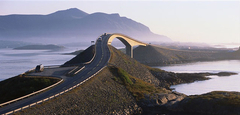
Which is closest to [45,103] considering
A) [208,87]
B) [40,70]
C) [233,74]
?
[40,70]

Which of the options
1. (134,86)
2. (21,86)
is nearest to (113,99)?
(134,86)

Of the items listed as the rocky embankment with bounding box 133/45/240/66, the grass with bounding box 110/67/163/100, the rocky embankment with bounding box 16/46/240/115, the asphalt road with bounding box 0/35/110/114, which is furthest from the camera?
the rocky embankment with bounding box 133/45/240/66

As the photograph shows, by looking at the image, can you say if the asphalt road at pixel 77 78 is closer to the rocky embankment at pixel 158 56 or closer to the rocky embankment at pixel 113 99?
the rocky embankment at pixel 113 99

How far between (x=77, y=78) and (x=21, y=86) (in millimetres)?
10244

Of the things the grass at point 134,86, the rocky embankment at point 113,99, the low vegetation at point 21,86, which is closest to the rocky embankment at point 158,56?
the grass at point 134,86

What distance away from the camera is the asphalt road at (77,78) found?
37812 millimetres

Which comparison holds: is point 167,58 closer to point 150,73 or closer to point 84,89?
point 150,73

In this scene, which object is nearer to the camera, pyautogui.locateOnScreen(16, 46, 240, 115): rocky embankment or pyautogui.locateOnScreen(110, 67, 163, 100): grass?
pyautogui.locateOnScreen(16, 46, 240, 115): rocky embankment

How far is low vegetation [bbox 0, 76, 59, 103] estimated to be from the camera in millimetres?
47844

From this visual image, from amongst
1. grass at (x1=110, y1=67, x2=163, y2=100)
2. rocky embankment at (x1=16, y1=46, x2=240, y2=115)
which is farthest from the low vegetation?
grass at (x1=110, y1=67, x2=163, y2=100)

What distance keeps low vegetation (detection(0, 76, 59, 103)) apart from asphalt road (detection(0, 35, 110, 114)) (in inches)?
127

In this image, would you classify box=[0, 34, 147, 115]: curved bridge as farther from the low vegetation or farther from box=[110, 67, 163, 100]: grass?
box=[110, 67, 163, 100]: grass

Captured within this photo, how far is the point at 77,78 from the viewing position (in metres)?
55.9

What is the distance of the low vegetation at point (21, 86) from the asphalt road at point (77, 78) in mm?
3223
